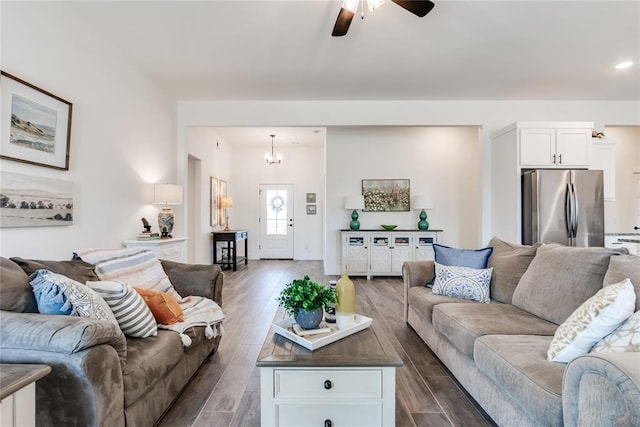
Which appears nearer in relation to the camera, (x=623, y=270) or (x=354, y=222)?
(x=623, y=270)

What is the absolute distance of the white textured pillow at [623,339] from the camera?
4.13ft

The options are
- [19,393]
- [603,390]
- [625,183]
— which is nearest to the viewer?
[603,390]

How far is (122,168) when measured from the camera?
332 cm

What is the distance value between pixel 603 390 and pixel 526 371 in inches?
15.8

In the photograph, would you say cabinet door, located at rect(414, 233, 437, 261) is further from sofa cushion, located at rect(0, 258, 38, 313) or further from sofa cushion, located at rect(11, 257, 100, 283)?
sofa cushion, located at rect(0, 258, 38, 313)

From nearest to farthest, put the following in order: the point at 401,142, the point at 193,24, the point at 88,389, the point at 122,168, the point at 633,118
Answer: the point at 88,389
the point at 193,24
the point at 122,168
the point at 633,118
the point at 401,142

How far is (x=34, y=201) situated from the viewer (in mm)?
2229

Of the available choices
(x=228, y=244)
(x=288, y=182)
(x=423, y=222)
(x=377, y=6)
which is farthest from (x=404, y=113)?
(x=228, y=244)

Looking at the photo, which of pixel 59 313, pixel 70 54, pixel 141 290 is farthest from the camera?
pixel 70 54

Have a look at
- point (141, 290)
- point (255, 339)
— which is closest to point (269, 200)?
point (255, 339)

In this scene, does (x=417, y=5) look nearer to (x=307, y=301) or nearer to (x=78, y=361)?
(x=307, y=301)

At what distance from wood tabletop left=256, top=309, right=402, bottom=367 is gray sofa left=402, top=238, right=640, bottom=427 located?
553mm

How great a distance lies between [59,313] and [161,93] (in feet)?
11.5

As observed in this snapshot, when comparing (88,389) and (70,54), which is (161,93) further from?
(88,389)
